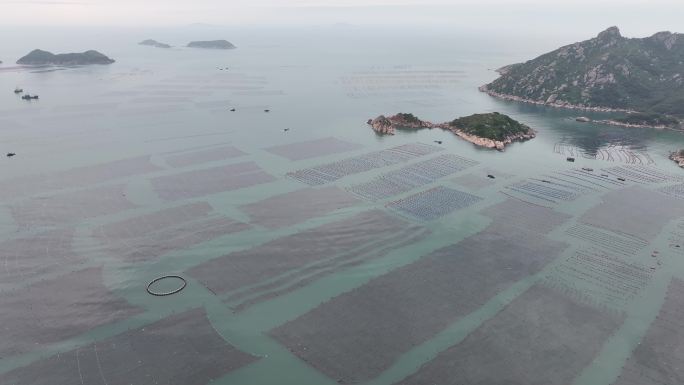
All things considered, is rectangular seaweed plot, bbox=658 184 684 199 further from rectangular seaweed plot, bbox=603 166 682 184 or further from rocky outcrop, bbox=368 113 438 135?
rocky outcrop, bbox=368 113 438 135

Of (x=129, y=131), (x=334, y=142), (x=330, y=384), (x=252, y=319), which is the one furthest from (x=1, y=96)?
(x=330, y=384)

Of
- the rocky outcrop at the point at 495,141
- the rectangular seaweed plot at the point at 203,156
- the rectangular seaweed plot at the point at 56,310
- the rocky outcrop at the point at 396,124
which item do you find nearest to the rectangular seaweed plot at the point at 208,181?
the rectangular seaweed plot at the point at 203,156

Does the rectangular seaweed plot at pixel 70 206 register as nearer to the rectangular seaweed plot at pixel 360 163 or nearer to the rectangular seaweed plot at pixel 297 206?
the rectangular seaweed plot at pixel 297 206

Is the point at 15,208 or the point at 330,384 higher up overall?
the point at 15,208

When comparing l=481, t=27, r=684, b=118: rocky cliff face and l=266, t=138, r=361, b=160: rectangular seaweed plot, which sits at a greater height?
l=481, t=27, r=684, b=118: rocky cliff face

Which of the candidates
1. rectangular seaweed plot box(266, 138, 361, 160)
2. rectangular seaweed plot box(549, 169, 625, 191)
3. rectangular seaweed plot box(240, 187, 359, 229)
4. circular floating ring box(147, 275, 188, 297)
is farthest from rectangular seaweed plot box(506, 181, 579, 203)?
circular floating ring box(147, 275, 188, 297)

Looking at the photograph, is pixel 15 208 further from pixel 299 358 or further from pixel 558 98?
pixel 558 98

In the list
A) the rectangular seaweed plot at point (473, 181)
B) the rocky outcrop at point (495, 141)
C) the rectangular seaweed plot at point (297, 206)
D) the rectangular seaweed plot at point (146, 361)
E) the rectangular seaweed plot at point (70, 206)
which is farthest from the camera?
the rocky outcrop at point (495, 141)
